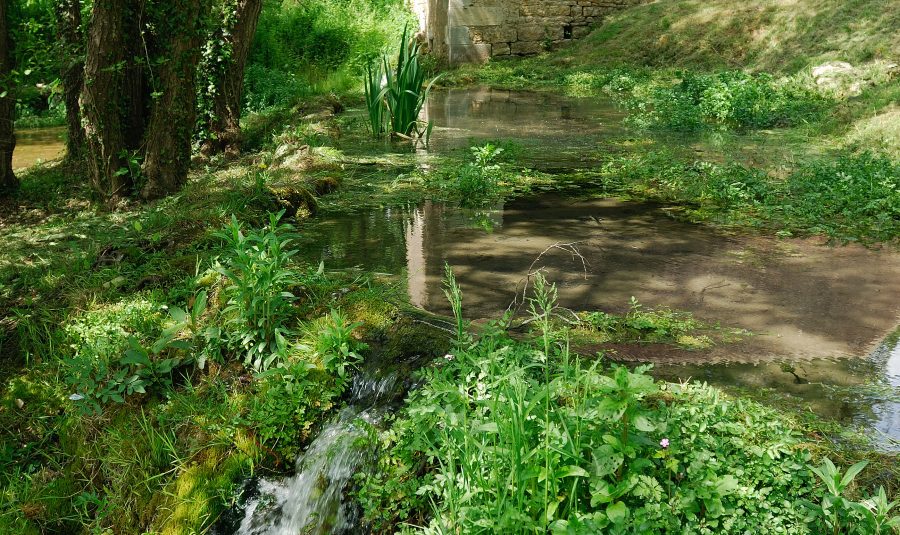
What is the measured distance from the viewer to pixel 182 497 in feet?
10.9

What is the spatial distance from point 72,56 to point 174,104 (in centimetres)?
104

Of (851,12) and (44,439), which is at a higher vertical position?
(851,12)

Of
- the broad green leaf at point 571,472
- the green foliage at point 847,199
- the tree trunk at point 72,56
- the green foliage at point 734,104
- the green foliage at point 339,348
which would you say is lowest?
the broad green leaf at point 571,472

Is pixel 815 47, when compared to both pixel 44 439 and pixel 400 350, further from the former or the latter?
pixel 44 439

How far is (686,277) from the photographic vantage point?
14.5 ft

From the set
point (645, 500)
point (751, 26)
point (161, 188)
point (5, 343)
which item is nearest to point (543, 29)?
point (751, 26)

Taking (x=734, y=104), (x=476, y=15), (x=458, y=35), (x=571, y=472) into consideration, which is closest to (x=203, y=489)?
(x=571, y=472)

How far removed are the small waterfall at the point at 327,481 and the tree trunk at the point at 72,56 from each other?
4.85 m

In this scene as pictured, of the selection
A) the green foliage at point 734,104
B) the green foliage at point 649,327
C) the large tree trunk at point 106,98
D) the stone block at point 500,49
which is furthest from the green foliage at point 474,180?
the stone block at point 500,49

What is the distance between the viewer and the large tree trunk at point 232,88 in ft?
27.2

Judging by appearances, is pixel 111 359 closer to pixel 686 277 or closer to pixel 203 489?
pixel 203 489

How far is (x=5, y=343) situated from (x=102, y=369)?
89 cm

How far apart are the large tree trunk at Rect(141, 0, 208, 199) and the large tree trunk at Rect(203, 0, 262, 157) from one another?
5.01 ft

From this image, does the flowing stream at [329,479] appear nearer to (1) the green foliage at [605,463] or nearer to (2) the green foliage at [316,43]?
(1) the green foliage at [605,463]
